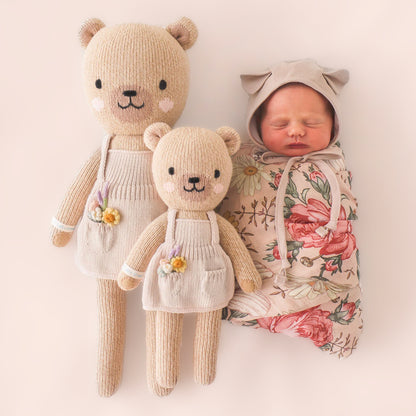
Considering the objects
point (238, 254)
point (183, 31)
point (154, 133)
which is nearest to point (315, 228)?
point (238, 254)

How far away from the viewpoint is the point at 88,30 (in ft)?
3.14

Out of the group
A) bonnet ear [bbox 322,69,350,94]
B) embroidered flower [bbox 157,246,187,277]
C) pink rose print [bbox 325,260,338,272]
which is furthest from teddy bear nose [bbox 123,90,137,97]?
pink rose print [bbox 325,260,338,272]

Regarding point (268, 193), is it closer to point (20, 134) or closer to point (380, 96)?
point (380, 96)

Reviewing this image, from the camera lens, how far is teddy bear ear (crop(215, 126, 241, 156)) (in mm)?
923

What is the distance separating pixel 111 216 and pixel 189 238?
0.55 ft

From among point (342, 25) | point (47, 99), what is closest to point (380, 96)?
point (342, 25)

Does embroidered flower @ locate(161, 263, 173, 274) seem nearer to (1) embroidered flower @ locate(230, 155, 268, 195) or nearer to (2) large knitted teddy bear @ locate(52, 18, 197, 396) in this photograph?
(2) large knitted teddy bear @ locate(52, 18, 197, 396)

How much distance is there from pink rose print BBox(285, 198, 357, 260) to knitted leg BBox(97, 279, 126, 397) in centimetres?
42

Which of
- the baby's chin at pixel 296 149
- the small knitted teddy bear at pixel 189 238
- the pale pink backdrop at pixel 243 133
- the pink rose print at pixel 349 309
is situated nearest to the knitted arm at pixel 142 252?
the small knitted teddy bear at pixel 189 238

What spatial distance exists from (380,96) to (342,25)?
0.66 feet

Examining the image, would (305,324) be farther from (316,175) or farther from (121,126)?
(121,126)

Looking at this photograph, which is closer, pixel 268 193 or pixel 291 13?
pixel 268 193

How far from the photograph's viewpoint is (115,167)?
3.14 feet

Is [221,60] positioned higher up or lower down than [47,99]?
higher up
